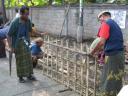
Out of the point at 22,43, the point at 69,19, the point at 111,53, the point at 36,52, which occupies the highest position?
the point at 111,53

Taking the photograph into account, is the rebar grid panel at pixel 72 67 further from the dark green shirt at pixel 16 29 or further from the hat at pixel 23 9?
the hat at pixel 23 9

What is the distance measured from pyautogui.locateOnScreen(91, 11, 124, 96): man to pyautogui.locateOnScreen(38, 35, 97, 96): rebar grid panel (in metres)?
0.49

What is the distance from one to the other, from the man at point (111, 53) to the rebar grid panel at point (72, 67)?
1.61ft

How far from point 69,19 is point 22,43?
908cm

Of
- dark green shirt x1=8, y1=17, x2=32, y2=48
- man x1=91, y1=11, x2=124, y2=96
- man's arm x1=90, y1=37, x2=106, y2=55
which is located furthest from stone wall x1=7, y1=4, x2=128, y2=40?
man's arm x1=90, y1=37, x2=106, y2=55

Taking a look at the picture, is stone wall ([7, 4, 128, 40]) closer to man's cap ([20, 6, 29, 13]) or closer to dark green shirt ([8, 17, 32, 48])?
dark green shirt ([8, 17, 32, 48])

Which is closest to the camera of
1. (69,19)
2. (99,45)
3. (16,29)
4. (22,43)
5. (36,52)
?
(99,45)

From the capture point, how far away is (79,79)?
690 centimetres

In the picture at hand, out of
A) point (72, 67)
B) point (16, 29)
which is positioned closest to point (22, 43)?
point (16, 29)

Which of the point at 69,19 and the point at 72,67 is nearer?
the point at 72,67

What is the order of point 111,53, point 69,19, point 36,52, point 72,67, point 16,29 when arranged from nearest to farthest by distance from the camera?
point 111,53, point 72,67, point 16,29, point 36,52, point 69,19

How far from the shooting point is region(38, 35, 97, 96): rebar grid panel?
6.49 m

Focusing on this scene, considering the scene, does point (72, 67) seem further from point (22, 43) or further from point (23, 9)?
point (23, 9)

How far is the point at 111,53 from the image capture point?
18.7 ft
